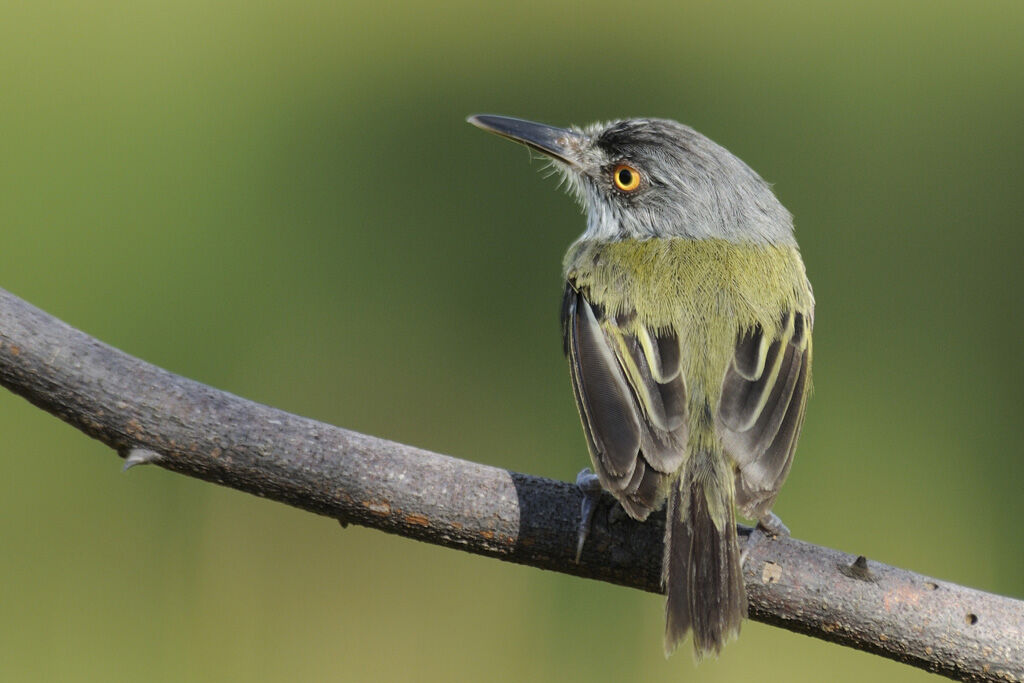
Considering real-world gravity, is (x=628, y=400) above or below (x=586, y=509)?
above

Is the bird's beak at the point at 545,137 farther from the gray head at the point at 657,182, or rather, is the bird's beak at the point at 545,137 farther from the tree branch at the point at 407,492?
the tree branch at the point at 407,492

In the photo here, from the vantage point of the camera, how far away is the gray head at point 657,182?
4.27m

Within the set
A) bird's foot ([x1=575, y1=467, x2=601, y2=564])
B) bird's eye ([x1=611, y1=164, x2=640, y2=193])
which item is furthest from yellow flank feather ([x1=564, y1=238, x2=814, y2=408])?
bird's foot ([x1=575, y1=467, x2=601, y2=564])

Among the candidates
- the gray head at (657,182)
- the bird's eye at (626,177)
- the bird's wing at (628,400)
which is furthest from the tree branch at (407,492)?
the bird's eye at (626,177)

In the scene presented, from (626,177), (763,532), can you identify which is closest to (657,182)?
(626,177)

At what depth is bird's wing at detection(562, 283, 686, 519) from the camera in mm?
3102

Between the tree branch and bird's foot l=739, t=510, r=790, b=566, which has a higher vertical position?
bird's foot l=739, t=510, r=790, b=566

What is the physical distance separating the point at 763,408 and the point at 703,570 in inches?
24.2

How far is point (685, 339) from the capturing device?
3.57m

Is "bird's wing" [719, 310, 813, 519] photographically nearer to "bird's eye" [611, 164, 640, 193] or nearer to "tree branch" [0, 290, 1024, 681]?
"tree branch" [0, 290, 1024, 681]

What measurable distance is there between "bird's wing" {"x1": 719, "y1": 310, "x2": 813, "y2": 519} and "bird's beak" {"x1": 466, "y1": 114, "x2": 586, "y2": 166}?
1.32 meters

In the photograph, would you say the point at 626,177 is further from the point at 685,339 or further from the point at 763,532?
the point at 763,532

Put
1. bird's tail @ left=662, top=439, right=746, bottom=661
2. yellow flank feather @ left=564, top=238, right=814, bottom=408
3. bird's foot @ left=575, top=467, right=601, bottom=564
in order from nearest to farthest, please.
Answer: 1. bird's tail @ left=662, top=439, right=746, bottom=661
2. bird's foot @ left=575, top=467, right=601, bottom=564
3. yellow flank feather @ left=564, top=238, right=814, bottom=408

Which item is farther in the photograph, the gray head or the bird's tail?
the gray head
